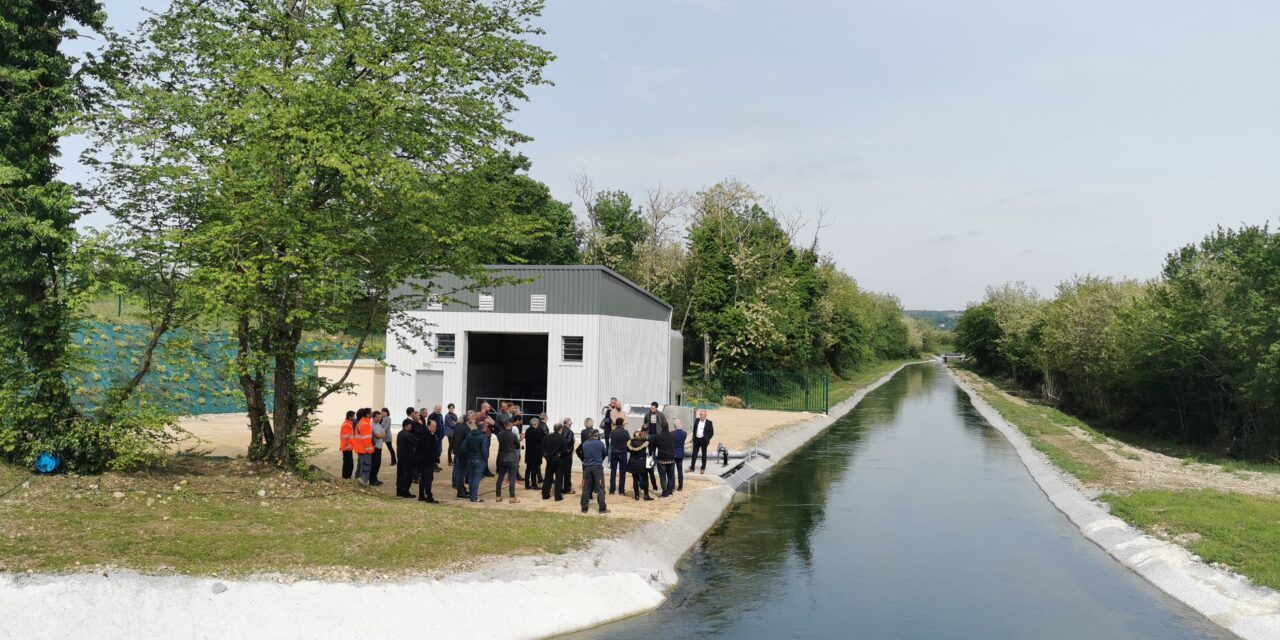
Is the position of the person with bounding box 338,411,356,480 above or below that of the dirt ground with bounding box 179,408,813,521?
above

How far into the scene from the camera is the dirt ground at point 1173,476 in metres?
25.0

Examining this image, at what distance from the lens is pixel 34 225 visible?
50.3ft

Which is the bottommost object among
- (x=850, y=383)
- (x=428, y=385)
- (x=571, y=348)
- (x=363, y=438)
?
(x=363, y=438)

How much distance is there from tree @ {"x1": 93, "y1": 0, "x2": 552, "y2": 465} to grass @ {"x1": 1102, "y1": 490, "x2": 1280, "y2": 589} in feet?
47.8

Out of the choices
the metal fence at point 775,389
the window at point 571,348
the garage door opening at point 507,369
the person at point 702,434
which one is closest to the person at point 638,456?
the person at point 702,434

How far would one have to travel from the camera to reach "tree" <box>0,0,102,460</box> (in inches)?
612

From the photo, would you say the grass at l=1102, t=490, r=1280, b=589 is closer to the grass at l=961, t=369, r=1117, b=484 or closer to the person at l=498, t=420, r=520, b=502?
the grass at l=961, t=369, r=1117, b=484

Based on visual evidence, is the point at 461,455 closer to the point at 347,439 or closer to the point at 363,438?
the point at 363,438

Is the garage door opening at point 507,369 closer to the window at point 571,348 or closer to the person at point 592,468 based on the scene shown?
the window at point 571,348

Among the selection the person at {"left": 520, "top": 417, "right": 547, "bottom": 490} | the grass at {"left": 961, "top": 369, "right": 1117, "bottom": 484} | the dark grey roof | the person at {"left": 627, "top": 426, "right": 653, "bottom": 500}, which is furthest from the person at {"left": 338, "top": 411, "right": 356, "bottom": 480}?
the grass at {"left": 961, "top": 369, "right": 1117, "bottom": 484}

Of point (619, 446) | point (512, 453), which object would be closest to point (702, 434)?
point (619, 446)

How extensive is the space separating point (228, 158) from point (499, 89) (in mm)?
5907

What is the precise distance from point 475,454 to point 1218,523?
15.4 m

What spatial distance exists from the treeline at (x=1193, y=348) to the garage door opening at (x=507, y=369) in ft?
84.9
